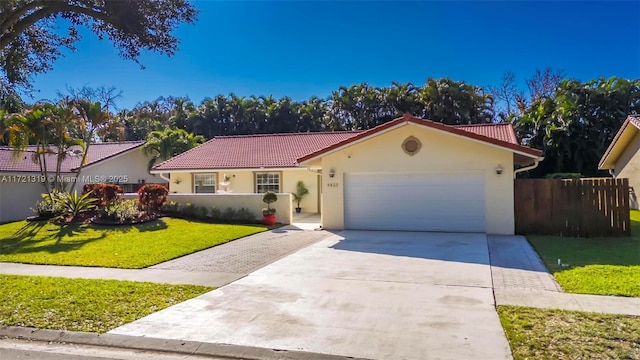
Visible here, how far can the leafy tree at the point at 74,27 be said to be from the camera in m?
7.27

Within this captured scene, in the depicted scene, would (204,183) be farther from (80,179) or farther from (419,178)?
(419,178)

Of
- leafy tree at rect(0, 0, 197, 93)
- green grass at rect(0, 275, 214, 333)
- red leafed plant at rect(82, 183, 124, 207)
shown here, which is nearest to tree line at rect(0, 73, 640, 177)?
red leafed plant at rect(82, 183, 124, 207)

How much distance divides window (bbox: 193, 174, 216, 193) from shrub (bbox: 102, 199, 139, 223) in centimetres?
610

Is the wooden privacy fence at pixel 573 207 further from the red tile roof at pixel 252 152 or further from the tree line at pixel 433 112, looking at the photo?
the tree line at pixel 433 112

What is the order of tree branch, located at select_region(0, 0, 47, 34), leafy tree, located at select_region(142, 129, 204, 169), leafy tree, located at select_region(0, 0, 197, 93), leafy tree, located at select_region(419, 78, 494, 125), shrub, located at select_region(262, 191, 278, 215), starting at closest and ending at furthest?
tree branch, located at select_region(0, 0, 47, 34)
leafy tree, located at select_region(0, 0, 197, 93)
shrub, located at select_region(262, 191, 278, 215)
leafy tree, located at select_region(142, 129, 204, 169)
leafy tree, located at select_region(419, 78, 494, 125)

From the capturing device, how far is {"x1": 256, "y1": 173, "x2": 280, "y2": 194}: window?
22.8 m

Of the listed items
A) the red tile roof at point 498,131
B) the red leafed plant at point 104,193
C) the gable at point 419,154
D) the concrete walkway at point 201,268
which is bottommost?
the concrete walkway at point 201,268

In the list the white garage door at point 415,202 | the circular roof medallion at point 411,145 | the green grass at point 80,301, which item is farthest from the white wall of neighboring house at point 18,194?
the circular roof medallion at point 411,145

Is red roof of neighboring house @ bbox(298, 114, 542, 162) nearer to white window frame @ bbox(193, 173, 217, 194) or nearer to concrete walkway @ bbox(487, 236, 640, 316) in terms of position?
concrete walkway @ bbox(487, 236, 640, 316)

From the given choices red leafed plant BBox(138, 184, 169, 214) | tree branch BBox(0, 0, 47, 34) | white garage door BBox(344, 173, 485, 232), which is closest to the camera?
tree branch BBox(0, 0, 47, 34)

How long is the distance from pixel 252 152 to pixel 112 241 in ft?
41.3

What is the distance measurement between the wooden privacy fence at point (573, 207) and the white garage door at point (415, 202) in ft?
4.49

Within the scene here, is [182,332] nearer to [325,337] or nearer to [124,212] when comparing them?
[325,337]

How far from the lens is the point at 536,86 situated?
40094 mm
